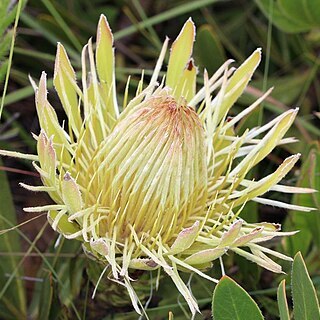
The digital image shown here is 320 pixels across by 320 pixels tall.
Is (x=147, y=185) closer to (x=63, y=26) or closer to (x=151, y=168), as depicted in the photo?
(x=151, y=168)

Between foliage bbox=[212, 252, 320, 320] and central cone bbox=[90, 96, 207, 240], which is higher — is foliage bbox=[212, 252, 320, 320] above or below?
below

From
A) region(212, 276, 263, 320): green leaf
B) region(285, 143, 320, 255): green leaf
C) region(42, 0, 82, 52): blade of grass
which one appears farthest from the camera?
region(42, 0, 82, 52): blade of grass

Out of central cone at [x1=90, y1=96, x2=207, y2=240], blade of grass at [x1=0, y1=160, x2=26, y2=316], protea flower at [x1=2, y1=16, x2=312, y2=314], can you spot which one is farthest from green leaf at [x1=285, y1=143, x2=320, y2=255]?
blade of grass at [x1=0, y1=160, x2=26, y2=316]

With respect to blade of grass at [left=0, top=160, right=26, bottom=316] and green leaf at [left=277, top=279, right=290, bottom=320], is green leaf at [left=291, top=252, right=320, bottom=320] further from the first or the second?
blade of grass at [left=0, top=160, right=26, bottom=316]

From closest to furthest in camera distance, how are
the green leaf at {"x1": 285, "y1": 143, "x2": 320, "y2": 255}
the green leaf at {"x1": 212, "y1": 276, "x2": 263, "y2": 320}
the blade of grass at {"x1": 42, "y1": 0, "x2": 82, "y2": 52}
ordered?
the green leaf at {"x1": 212, "y1": 276, "x2": 263, "y2": 320} < the green leaf at {"x1": 285, "y1": 143, "x2": 320, "y2": 255} < the blade of grass at {"x1": 42, "y1": 0, "x2": 82, "y2": 52}

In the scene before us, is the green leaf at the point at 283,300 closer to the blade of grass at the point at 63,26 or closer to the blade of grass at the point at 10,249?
the blade of grass at the point at 10,249

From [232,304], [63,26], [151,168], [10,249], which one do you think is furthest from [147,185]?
[63,26]
